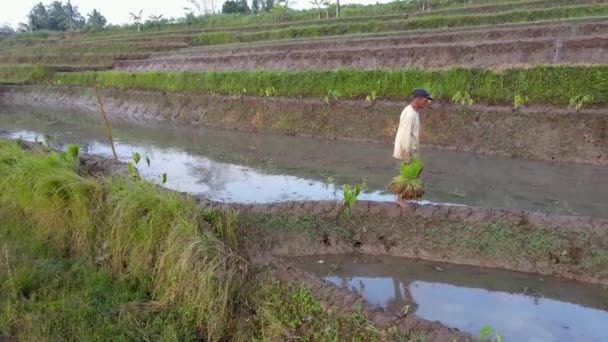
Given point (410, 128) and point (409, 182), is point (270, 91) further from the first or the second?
point (409, 182)

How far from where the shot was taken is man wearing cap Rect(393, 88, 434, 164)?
18.1 ft

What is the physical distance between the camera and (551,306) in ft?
13.5

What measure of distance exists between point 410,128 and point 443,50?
850 cm

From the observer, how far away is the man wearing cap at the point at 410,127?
5.53 m

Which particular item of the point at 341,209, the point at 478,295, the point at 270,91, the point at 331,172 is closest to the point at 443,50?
the point at 270,91

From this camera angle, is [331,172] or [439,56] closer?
[331,172]

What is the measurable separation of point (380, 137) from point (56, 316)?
25.4 ft

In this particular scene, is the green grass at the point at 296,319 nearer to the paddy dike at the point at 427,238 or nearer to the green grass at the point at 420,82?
the paddy dike at the point at 427,238

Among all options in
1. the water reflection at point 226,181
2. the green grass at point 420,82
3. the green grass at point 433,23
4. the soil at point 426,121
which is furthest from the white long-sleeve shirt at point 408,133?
the green grass at point 433,23

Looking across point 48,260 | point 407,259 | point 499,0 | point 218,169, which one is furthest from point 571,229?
point 499,0

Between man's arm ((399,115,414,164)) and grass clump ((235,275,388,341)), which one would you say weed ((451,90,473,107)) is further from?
grass clump ((235,275,388,341))

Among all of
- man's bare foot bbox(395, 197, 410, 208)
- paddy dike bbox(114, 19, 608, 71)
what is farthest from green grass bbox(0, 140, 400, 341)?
paddy dike bbox(114, 19, 608, 71)

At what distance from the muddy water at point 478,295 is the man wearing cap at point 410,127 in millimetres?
1373

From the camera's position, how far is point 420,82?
428 inches
